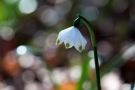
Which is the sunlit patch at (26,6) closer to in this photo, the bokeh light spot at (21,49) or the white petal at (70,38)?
the bokeh light spot at (21,49)

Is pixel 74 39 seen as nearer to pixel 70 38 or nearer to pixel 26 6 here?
pixel 70 38

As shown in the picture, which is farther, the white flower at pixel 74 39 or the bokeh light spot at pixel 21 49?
the bokeh light spot at pixel 21 49

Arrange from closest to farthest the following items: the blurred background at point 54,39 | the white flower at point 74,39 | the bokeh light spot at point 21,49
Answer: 1. the white flower at point 74,39
2. the bokeh light spot at point 21,49
3. the blurred background at point 54,39

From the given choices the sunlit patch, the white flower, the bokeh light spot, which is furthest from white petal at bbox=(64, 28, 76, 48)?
the sunlit patch

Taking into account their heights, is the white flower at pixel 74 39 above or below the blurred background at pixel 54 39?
below

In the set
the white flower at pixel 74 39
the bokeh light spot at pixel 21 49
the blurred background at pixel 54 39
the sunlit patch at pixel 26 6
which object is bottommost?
the white flower at pixel 74 39

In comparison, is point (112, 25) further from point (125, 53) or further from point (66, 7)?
point (125, 53)

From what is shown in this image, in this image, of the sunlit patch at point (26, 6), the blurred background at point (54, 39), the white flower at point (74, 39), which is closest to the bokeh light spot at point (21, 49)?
the blurred background at point (54, 39)

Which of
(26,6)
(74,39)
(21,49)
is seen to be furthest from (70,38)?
(26,6)

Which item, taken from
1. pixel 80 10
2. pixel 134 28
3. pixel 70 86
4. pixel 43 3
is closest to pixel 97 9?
pixel 80 10

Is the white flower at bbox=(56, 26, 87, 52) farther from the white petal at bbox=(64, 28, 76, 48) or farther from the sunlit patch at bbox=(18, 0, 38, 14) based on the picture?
the sunlit patch at bbox=(18, 0, 38, 14)
